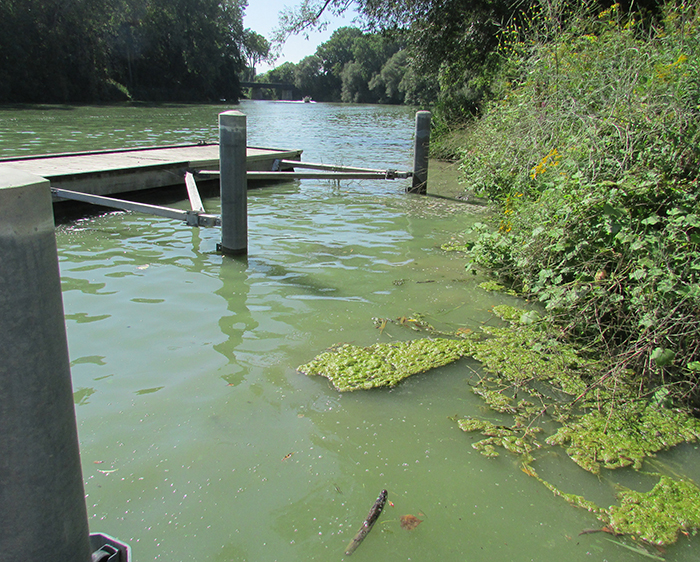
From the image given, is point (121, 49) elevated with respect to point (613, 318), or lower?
elevated

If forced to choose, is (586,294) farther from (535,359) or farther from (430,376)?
(430,376)

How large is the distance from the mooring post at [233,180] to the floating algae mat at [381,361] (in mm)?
2516

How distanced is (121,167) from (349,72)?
115 metres

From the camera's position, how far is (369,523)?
224 centimetres

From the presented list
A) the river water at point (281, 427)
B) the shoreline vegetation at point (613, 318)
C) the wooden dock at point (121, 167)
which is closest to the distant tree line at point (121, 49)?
the wooden dock at point (121, 167)

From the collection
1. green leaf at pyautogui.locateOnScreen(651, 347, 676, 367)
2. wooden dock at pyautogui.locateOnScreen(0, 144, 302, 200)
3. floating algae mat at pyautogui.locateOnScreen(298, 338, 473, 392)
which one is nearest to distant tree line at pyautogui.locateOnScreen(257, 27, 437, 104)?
wooden dock at pyautogui.locateOnScreen(0, 144, 302, 200)

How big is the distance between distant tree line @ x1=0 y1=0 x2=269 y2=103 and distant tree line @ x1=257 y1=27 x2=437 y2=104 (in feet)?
71.0

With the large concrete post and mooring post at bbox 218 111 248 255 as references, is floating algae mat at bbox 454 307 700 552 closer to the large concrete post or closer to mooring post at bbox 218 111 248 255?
the large concrete post

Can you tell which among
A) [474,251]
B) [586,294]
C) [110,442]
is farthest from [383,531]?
[474,251]

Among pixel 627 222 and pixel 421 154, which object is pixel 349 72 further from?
pixel 627 222

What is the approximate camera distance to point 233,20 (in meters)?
83.9

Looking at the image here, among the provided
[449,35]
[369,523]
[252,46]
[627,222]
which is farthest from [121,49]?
[369,523]

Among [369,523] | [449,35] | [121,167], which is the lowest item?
[369,523]

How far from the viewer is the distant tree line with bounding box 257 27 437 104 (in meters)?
93.6
